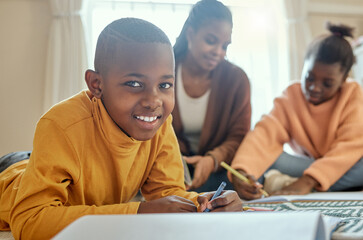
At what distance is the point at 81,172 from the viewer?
2.10 ft

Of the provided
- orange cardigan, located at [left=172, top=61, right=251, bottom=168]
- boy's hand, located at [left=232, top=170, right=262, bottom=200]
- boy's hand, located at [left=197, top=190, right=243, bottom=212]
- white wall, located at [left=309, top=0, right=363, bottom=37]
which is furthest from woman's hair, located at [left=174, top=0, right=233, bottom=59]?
white wall, located at [left=309, top=0, right=363, bottom=37]

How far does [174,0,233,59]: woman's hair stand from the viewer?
3.53 ft

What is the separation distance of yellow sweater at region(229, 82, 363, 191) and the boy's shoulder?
59 cm

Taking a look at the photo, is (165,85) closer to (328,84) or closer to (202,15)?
(202,15)

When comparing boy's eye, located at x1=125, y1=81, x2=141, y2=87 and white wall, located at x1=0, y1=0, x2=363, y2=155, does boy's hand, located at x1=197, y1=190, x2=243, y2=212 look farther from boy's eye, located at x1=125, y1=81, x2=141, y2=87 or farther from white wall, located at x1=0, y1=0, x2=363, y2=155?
white wall, located at x1=0, y1=0, x2=363, y2=155

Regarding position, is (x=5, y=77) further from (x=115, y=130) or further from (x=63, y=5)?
(x=115, y=130)

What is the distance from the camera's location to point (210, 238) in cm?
37

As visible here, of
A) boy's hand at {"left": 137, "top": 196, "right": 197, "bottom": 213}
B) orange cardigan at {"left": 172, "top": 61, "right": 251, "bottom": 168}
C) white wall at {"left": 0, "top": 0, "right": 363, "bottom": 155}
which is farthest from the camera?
white wall at {"left": 0, "top": 0, "right": 363, "bottom": 155}

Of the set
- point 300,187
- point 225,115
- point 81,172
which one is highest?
point 81,172

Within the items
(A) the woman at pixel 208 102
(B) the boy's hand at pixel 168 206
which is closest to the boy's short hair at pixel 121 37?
(B) the boy's hand at pixel 168 206

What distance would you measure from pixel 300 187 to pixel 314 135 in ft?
0.89

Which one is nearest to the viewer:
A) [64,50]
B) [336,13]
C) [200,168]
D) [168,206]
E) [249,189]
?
[168,206]

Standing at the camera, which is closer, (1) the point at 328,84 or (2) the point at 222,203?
(2) the point at 222,203

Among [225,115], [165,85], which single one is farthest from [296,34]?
[165,85]
